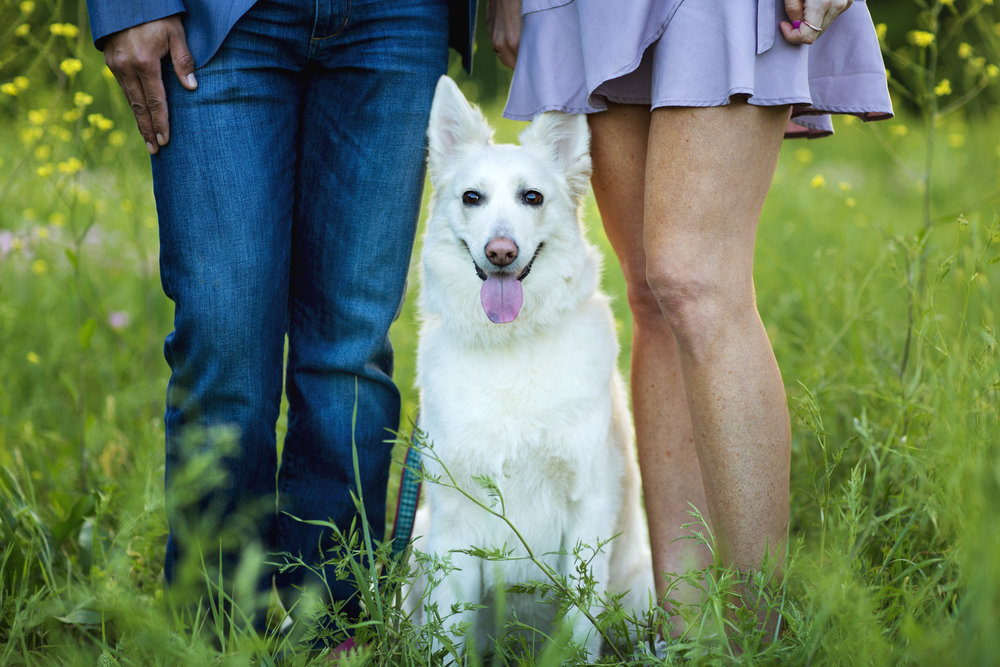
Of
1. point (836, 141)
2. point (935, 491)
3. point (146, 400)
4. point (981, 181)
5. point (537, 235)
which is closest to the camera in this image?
point (935, 491)

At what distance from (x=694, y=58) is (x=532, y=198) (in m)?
0.73

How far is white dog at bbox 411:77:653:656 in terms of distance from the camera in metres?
1.95

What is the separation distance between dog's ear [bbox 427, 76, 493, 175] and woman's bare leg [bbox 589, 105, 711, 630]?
0.39 m

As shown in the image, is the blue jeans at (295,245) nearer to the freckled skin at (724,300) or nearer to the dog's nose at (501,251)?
the dog's nose at (501,251)

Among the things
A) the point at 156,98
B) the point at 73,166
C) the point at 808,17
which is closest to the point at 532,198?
the point at 808,17

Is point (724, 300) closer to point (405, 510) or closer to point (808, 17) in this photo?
point (808, 17)

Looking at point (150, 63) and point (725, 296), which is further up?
point (150, 63)

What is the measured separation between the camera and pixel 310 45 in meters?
1.80

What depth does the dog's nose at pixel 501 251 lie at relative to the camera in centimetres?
199

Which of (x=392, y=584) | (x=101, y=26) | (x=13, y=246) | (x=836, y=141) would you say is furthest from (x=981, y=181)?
(x=836, y=141)

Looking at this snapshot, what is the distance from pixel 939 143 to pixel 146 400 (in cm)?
840

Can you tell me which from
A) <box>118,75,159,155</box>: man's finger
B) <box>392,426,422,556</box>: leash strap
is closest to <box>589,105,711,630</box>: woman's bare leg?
<box>392,426,422,556</box>: leash strap

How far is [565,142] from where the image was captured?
214 centimetres

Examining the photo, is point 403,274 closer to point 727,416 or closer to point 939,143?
point 727,416
